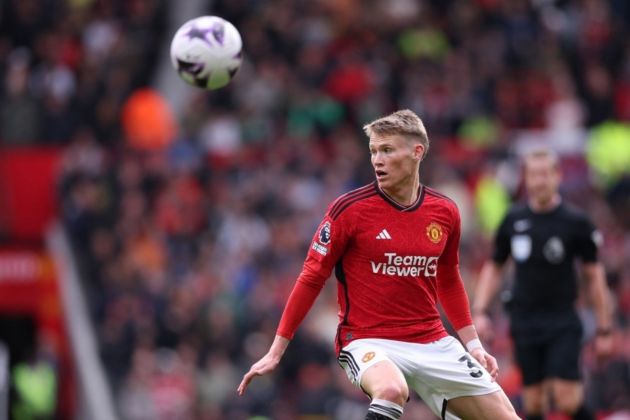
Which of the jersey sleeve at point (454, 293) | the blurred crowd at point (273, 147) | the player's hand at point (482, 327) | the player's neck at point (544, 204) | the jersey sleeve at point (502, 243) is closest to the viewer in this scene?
the jersey sleeve at point (454, 293)

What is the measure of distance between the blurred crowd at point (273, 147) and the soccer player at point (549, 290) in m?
3.93

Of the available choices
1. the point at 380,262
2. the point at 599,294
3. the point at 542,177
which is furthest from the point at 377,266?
the point at 599,294

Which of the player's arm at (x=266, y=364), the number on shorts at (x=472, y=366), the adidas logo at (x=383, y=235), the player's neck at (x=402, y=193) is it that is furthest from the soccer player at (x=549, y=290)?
the player's arm at (x=266, y=364)

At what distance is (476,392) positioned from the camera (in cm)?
788

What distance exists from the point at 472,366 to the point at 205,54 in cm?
306

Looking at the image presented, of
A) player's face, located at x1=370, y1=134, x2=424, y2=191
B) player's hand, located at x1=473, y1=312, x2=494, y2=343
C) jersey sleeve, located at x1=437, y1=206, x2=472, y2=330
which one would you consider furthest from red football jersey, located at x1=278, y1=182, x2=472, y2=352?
player's hand, located at x1=473, y1=312, x2=494, y2=343

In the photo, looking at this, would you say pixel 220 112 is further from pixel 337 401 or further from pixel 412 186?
pixel 412 186

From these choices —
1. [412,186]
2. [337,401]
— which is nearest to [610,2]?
[337,401]

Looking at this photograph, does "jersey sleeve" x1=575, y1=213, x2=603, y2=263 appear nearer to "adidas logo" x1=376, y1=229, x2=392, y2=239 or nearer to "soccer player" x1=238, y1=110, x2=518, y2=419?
"soccer player" x1=238, y1=110, x2=518, y2=419

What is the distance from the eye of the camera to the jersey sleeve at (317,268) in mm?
7844

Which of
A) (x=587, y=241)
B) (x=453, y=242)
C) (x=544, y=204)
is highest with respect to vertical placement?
(x=544, y=204)

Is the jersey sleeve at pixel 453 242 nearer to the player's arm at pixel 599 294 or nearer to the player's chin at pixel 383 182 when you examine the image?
the player's chin at pixel 383 182

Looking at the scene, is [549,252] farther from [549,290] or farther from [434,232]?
[434,232]

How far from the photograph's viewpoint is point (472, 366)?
7930 mm
